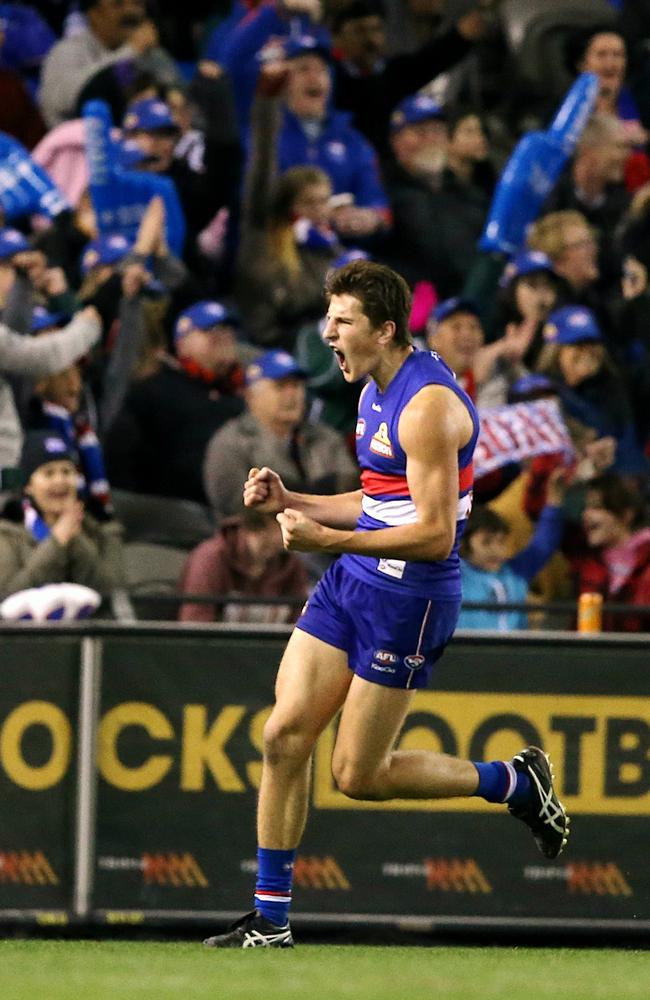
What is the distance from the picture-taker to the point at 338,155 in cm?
1167

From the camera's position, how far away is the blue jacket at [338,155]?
37.6 feet

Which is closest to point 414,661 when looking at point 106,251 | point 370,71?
point 106,251

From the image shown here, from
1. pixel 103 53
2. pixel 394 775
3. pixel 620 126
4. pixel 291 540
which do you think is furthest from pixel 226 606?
pixel 620 126

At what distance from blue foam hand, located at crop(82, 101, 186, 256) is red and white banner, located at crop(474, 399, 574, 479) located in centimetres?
217

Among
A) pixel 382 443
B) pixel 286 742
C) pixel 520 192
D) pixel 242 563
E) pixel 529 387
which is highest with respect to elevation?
pixel 520 192

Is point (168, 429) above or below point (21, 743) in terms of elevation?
above

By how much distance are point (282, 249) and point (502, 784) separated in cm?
487

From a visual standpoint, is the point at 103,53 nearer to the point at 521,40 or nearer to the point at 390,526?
the point at 521,40

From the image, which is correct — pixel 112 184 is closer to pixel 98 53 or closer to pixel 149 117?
pixel 149 117

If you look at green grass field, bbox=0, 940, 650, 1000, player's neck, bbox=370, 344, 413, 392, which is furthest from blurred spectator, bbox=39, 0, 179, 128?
green grass field, bbox=0, 940, 650, 1000

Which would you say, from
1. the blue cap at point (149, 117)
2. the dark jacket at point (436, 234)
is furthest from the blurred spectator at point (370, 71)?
the blue cap at point (149, 117)

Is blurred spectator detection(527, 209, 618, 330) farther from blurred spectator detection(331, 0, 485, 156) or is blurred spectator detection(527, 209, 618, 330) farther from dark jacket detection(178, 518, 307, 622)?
dark jacket detection(178, 518, 307, 622)

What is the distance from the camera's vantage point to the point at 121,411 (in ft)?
32.9

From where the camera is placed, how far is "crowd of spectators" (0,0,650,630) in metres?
9.62
